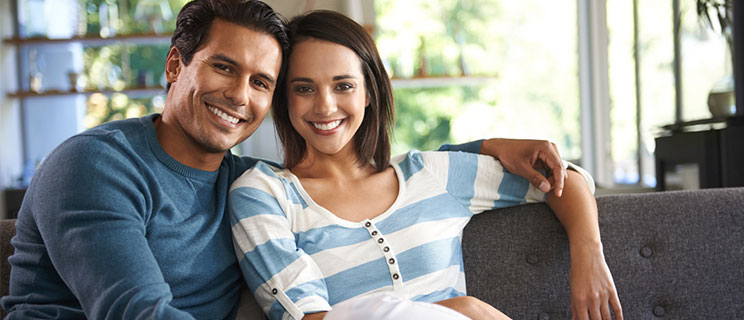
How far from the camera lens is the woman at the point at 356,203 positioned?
1.26 meters

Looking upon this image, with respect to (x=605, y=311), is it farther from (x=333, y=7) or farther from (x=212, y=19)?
(x=333, y=7)

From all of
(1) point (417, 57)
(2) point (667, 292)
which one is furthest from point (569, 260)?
(1) point (417, 57)

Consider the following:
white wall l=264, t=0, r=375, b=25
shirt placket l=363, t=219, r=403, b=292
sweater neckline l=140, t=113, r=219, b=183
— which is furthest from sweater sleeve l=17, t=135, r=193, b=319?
white wall l=264, t=0, r=375, b=25

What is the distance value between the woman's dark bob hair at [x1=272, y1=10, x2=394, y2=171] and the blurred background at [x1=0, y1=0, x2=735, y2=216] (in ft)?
7.10

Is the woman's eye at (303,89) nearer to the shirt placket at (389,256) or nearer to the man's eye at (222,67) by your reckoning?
the man's eye at (222,67)

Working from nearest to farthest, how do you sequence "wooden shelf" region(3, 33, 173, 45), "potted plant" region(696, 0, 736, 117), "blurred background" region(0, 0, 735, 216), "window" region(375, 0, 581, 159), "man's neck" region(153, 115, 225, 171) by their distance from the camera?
1. "man's neck" region(153, 115, 225, 171)
2. "potted plant" region(696, 0, 736, 117)
3. "blurred background" region(0, 0, 735, 216)
4. "wooden shelf" region(3, 33, 173, 45)
5. "window" region(375, 0, 581, 159)

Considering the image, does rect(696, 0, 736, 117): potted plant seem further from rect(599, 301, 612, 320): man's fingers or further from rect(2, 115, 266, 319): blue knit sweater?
rect(2, 115, 266, 319): blue knit sweater

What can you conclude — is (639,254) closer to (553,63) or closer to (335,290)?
(335,290)

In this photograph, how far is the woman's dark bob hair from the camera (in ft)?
4.81

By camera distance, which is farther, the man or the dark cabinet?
the dark cabinet

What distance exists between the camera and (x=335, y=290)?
132 cm

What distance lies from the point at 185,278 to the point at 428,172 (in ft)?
1.94

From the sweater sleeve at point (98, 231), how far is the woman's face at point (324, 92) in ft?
1.37

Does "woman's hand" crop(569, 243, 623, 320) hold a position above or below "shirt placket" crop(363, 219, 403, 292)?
below
